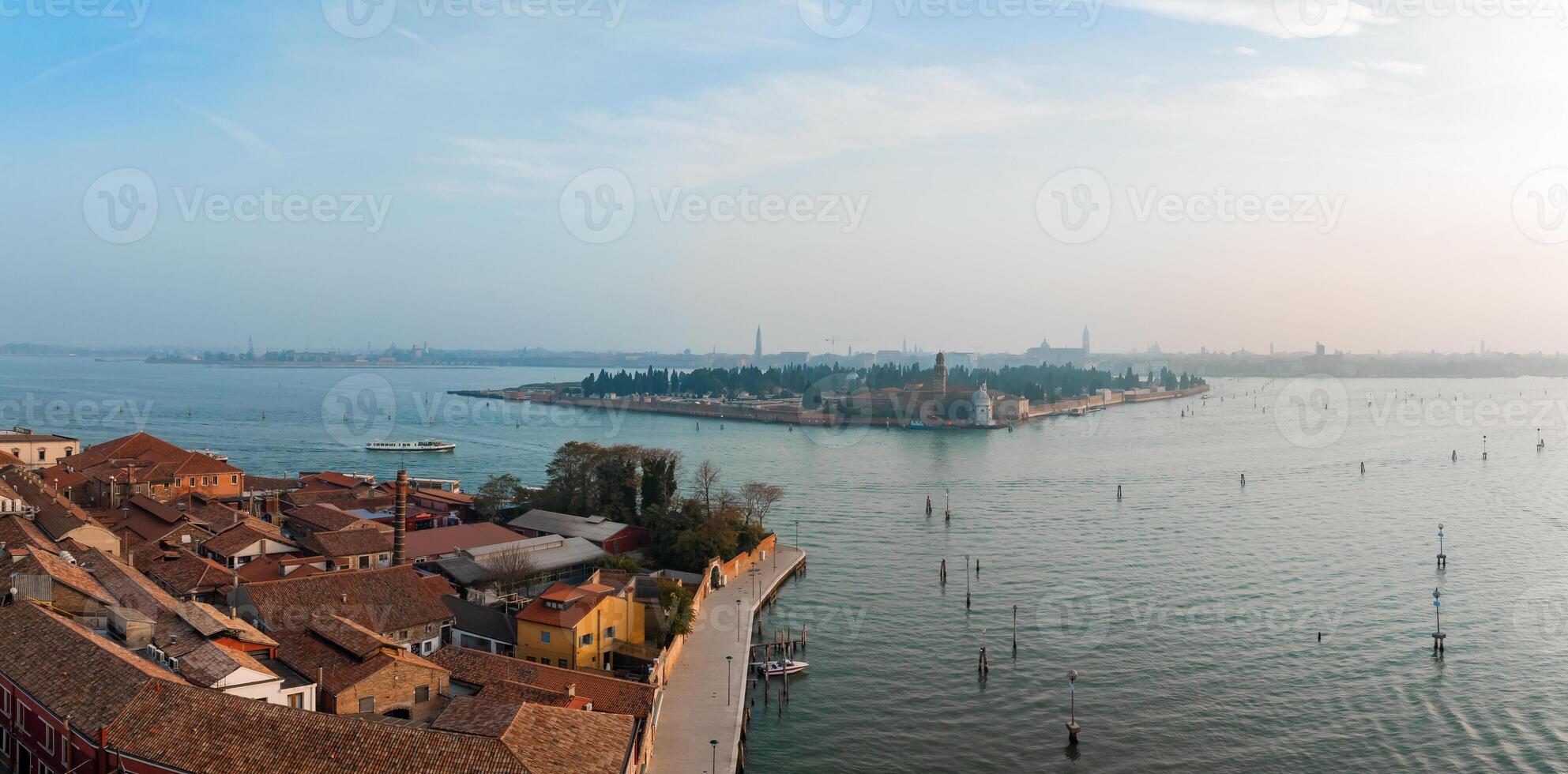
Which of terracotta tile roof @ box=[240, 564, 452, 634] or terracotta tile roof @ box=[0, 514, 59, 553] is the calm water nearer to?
terracotta tile roof @ box=[240, 564, 452, 634]

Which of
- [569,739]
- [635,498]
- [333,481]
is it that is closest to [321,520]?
[635,498]

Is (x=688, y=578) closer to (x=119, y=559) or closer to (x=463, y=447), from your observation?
(x=119, y=559)

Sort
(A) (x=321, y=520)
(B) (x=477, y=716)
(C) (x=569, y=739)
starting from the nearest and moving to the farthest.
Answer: (C) (x=569, y=739) < (B) (x=477, y=716) < (A) (x=321, y=520)

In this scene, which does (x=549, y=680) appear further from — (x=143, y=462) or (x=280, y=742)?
(x=143, y=462)

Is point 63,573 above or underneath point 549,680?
above

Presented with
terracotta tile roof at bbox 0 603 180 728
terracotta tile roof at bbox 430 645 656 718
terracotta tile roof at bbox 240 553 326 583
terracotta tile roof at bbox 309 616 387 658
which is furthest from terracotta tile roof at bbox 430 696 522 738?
terracotta tile roof at bbox 240 553 326 583

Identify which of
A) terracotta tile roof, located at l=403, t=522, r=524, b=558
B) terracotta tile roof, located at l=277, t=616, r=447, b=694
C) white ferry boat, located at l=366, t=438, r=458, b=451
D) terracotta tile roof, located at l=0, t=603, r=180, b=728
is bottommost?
white ferry boat, located at l=366, t=438, r=458, b=451

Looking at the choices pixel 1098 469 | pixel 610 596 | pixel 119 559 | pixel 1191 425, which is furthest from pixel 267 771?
pixel 1191 425
